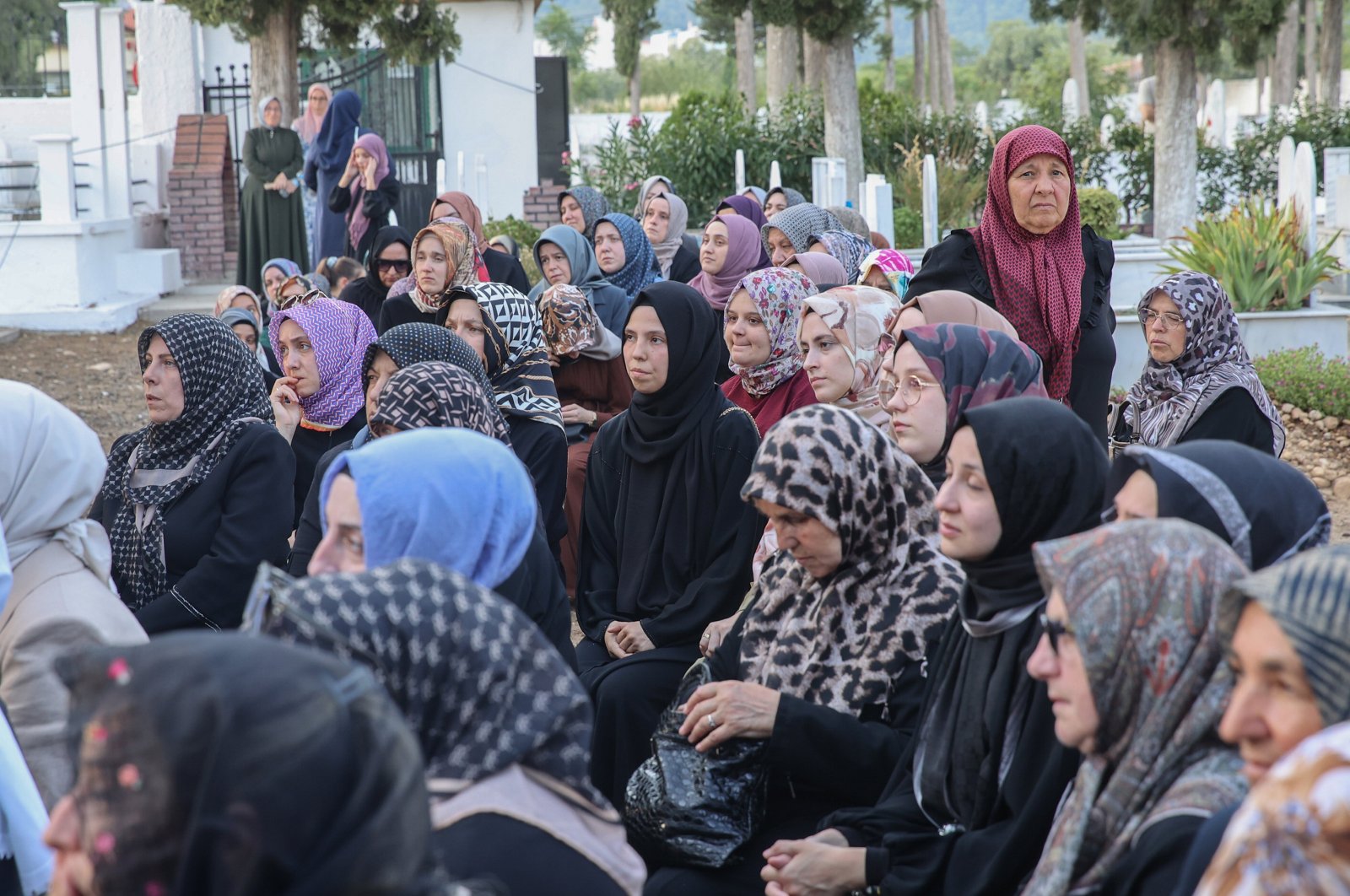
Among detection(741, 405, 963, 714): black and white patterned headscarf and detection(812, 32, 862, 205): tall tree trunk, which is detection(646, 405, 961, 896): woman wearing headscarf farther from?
detection(812, 32, 862, 205): tall tree trunk

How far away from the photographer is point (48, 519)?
10.2ft

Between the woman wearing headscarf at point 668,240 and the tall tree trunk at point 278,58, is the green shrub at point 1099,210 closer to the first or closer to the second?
the woman wearing headscarf at point 668,240

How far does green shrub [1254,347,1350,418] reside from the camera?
852 centimetres

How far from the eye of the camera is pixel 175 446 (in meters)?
3.99

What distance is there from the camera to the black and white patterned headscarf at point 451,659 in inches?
70.5

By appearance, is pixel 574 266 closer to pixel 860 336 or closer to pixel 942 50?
pixel 860 336

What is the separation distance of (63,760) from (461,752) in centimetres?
151

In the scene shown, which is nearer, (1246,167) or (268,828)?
(268,828)

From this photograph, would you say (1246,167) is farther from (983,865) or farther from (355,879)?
(355,879)

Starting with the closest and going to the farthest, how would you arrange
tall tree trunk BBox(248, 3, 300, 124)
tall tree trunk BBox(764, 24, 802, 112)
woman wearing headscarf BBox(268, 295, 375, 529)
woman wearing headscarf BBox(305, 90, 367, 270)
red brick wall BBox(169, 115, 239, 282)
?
woman wearing headscarf BBox(268, 295, 375, 529) → woman wearing headscarf BBox(305, 90, 367, 270) → tall tree trunk BBox(248, 3, 300, 124) → red brick wall BBox(169, 115, 239, 282) → tall tree trunk BBox(764, 24, 802, 112)

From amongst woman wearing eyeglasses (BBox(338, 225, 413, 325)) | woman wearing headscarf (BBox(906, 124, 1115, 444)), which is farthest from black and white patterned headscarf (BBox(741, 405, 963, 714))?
woman wearing eyeglasses (BBox(338, 225, 413, 325))

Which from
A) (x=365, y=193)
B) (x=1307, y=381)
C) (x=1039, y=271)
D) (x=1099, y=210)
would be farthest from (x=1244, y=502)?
(x=1099, y=210)

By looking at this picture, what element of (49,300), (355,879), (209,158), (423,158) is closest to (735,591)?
(355,879)

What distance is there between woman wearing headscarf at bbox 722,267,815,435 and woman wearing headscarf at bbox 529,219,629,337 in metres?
2.41
